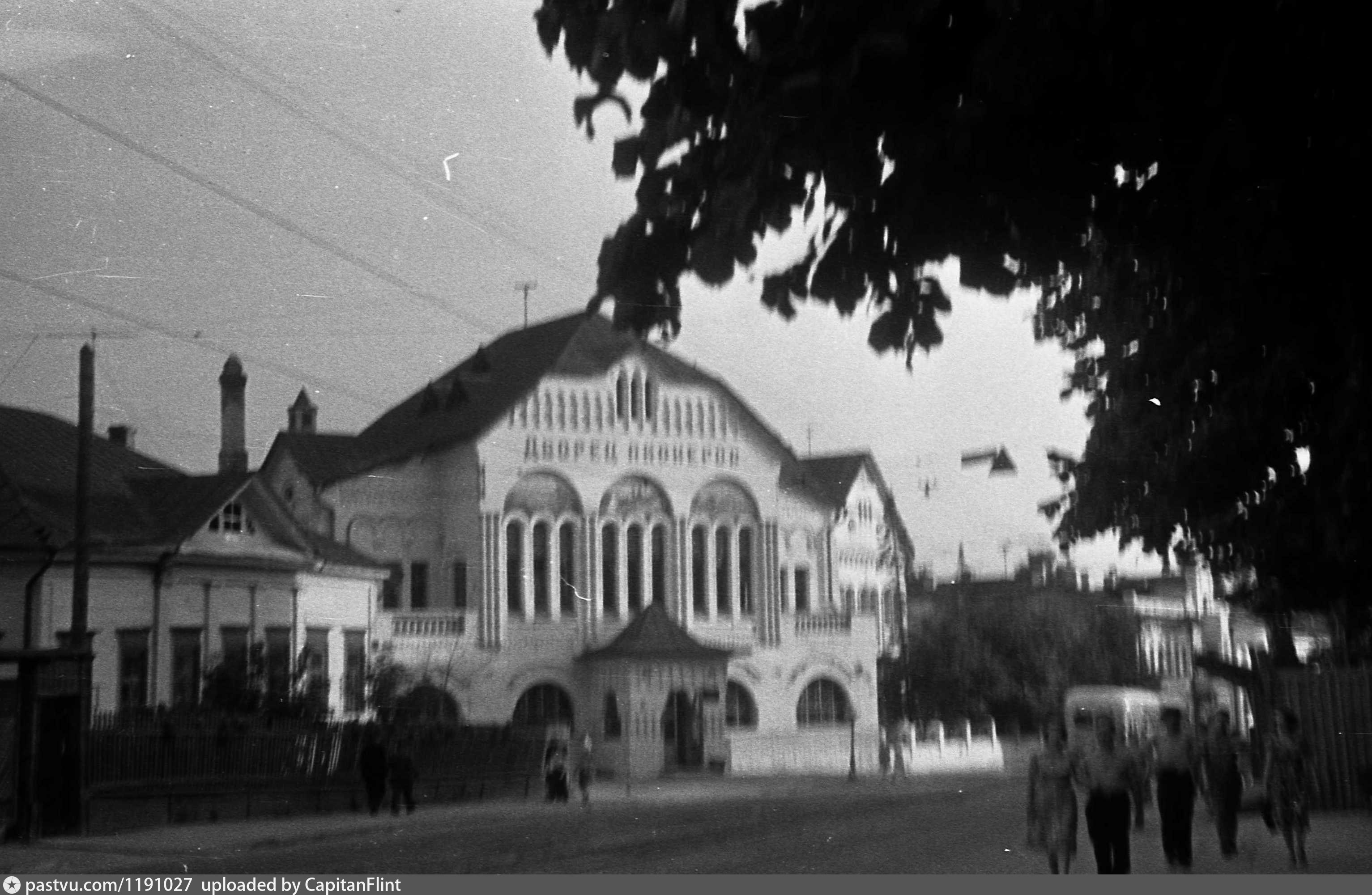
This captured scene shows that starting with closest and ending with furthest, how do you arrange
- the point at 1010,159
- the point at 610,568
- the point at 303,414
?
the point at 1010,159, the point at 610,568, the point at 303,414

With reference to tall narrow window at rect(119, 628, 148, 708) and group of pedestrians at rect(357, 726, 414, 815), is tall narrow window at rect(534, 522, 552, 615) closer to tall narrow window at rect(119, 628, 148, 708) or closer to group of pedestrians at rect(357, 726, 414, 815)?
group of pedestrians at rect(357, 726, 414, 815)

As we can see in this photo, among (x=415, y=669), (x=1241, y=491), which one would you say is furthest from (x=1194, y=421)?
(x=415, y=669)

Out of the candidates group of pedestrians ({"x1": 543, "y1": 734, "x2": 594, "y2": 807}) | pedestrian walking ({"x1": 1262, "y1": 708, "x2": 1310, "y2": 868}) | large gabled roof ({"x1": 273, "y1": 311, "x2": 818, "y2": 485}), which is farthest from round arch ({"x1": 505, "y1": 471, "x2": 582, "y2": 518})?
pedestrian walking ({"x1": 1262, "y1": 708, "x2": 1310, "y2": 868})

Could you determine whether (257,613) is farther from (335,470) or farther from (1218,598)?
(1218,598)

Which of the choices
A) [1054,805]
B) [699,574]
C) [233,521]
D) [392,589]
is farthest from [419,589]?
[1054,805]

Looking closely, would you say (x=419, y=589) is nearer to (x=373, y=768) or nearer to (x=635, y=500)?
(x=373, y=768)

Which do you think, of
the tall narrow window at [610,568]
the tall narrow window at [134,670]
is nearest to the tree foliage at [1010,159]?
the tall narrow window at [610,568]
